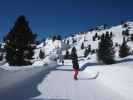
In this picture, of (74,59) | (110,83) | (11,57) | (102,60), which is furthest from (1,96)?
(102,60)

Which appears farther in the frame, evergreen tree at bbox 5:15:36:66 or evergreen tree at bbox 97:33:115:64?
evergreen tree at bbox 97:33:115:64

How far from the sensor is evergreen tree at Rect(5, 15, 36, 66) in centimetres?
4556

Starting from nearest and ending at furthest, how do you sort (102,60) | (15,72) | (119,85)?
1. (119,85)
2. (15,72)
3. (102,60)

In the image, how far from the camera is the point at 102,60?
227 ft

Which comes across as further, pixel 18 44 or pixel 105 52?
pixel 105 52

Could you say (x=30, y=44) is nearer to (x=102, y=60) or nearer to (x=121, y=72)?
(x=102, y=60)

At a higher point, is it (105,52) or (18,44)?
(18,44)

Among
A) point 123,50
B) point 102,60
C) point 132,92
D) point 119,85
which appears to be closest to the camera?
point 132,92

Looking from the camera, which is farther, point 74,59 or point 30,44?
point 30,44

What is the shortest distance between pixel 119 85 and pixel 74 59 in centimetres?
1058

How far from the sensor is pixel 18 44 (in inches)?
1799

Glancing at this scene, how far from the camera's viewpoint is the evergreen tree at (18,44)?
45562 millimetres

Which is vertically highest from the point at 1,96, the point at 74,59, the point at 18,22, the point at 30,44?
the point at 18,22

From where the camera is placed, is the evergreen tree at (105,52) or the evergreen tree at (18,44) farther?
the evergreen tree at (105,52)
